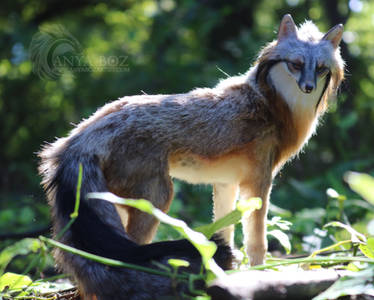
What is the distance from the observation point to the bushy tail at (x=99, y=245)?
3.58 meters

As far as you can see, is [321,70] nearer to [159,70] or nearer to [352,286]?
[352,286]

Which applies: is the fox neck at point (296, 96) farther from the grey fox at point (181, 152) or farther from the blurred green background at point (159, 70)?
the blurred green background at point (159, 70)

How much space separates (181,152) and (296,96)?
1.55m

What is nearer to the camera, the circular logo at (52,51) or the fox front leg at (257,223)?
the fox front leg at (257,223)

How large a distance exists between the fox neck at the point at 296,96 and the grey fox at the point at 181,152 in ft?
0.04

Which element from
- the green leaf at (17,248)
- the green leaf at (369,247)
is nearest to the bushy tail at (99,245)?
the green leaf at (17,248)

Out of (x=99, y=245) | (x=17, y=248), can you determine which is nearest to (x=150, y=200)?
(x=99, y=245)

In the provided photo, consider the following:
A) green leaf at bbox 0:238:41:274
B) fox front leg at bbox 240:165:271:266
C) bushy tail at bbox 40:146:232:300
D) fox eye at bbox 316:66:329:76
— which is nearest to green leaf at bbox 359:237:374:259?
bushy tail at bbox 40:146:232:300

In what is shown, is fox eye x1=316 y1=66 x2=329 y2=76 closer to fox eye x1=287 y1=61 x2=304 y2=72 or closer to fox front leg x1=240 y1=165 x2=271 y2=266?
fox eye x1=287 y1=61 x2=304 y2=72

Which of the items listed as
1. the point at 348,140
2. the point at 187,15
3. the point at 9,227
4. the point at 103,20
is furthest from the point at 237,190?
the point at 103,20

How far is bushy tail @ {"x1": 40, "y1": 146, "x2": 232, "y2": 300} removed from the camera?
3.58 m

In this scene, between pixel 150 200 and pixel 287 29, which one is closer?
pixel 150 200

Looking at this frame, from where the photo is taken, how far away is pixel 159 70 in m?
13.6

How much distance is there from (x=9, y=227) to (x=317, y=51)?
6576 millimetres
